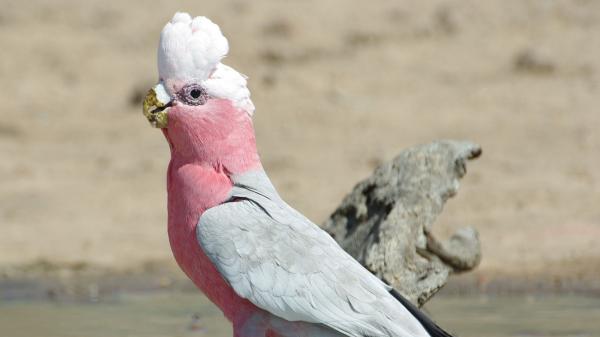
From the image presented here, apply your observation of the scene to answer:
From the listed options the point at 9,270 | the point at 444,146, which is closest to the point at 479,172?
the point at 9,270

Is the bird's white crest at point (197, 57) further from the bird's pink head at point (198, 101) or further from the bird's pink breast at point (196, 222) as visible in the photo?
the bird's pink breast at point (196, 222)

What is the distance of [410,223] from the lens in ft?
20.6

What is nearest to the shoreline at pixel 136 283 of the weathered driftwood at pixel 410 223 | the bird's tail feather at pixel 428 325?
the weathered driftwood at pixel 410 223

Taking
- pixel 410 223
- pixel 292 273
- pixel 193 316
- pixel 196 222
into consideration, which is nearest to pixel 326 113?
pixel 193 316

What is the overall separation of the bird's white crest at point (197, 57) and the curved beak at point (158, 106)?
2.4 inches

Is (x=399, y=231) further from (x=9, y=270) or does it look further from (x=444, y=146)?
(x=9, y=270)

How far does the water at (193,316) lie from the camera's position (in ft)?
24.7

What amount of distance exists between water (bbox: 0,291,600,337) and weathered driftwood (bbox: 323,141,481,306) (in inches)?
40.9

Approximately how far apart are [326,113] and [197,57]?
8937 mm

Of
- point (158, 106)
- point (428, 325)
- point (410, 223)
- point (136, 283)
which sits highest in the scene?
point (136, 283)

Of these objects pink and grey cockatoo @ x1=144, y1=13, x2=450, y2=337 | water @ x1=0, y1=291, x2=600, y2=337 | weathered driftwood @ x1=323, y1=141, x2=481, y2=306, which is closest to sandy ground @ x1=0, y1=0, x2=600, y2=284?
water @ x1=0, y1=291, x2=600, y2=337

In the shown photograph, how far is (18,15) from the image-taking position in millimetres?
16516

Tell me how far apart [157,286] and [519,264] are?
2.53 m

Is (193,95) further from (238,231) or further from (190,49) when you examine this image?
(238,231)
